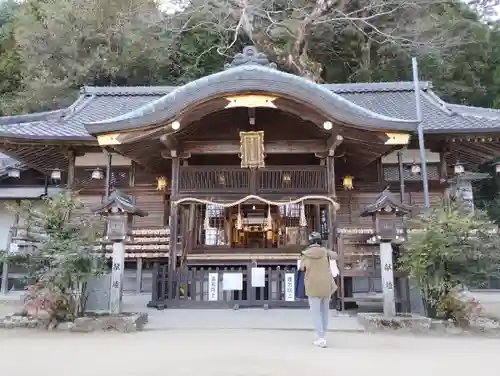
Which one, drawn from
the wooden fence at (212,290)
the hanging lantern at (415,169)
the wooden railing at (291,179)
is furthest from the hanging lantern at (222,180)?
the hanging lantern at (415,169)

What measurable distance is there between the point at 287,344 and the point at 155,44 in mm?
20939

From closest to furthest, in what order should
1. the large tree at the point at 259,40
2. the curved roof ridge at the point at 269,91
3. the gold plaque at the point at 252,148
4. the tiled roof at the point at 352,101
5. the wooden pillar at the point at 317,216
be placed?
the curved roof ridge at the point at 269,91, the gold plaque at the point at 252,148, the tiled roof at the point at 352,101, the wooden pillar at the point at 317,216, the large tree at the point at 259,40

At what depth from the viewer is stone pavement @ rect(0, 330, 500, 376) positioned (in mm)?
4355

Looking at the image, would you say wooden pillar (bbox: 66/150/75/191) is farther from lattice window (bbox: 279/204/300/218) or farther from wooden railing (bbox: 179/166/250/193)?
lattice window (bbox: 279/204/300/218)

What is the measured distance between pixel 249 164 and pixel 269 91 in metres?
1.84

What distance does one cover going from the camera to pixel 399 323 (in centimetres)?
663

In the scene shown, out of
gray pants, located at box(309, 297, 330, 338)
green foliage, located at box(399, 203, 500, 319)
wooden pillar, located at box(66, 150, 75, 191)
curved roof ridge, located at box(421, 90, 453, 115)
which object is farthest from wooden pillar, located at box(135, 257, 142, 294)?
curved roof ridge, located at box(421, 90, 453, 115)

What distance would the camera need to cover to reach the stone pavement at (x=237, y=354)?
4.36 meters

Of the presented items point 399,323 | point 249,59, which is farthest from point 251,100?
point 399,323

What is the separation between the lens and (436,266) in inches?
271

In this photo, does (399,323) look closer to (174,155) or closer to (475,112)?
(174,155)

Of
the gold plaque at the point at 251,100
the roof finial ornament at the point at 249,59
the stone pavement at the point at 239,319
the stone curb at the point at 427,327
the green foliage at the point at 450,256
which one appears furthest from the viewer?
the roof finial ornament at the point at 249,59

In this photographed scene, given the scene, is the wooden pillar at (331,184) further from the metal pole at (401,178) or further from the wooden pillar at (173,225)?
the wooden pillar at (173,225)

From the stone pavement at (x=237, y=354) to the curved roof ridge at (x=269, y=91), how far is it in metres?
4.29
